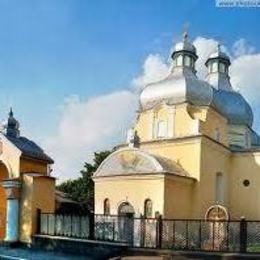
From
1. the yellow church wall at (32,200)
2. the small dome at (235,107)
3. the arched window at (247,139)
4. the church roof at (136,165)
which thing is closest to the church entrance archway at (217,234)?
the yellow church wall at (32,200)

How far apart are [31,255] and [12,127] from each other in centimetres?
521

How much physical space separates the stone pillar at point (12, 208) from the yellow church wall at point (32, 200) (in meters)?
0.16

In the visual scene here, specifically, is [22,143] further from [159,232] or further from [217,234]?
[217,234]

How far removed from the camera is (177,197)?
26.3 metres

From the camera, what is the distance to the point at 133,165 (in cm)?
2622

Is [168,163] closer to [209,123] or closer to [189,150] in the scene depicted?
[189,150]

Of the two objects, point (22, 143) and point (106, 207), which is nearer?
point (22, 143)

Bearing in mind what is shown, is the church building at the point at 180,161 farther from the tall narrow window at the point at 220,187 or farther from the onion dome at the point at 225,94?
the onion dome at the point at 225,94

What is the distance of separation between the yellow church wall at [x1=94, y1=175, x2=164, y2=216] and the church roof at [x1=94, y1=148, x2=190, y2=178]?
0.28 meters

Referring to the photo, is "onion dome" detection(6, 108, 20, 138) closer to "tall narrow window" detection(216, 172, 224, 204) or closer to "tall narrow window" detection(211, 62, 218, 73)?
"tall narrow window" detection(216, 172, 224, 204)

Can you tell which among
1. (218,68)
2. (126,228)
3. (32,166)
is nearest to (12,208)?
(32,166)

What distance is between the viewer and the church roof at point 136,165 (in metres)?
25.6

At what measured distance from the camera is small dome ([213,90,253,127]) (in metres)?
35.5

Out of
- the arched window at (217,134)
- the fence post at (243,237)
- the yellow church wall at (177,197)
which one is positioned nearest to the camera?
the fence post at (243,237)
